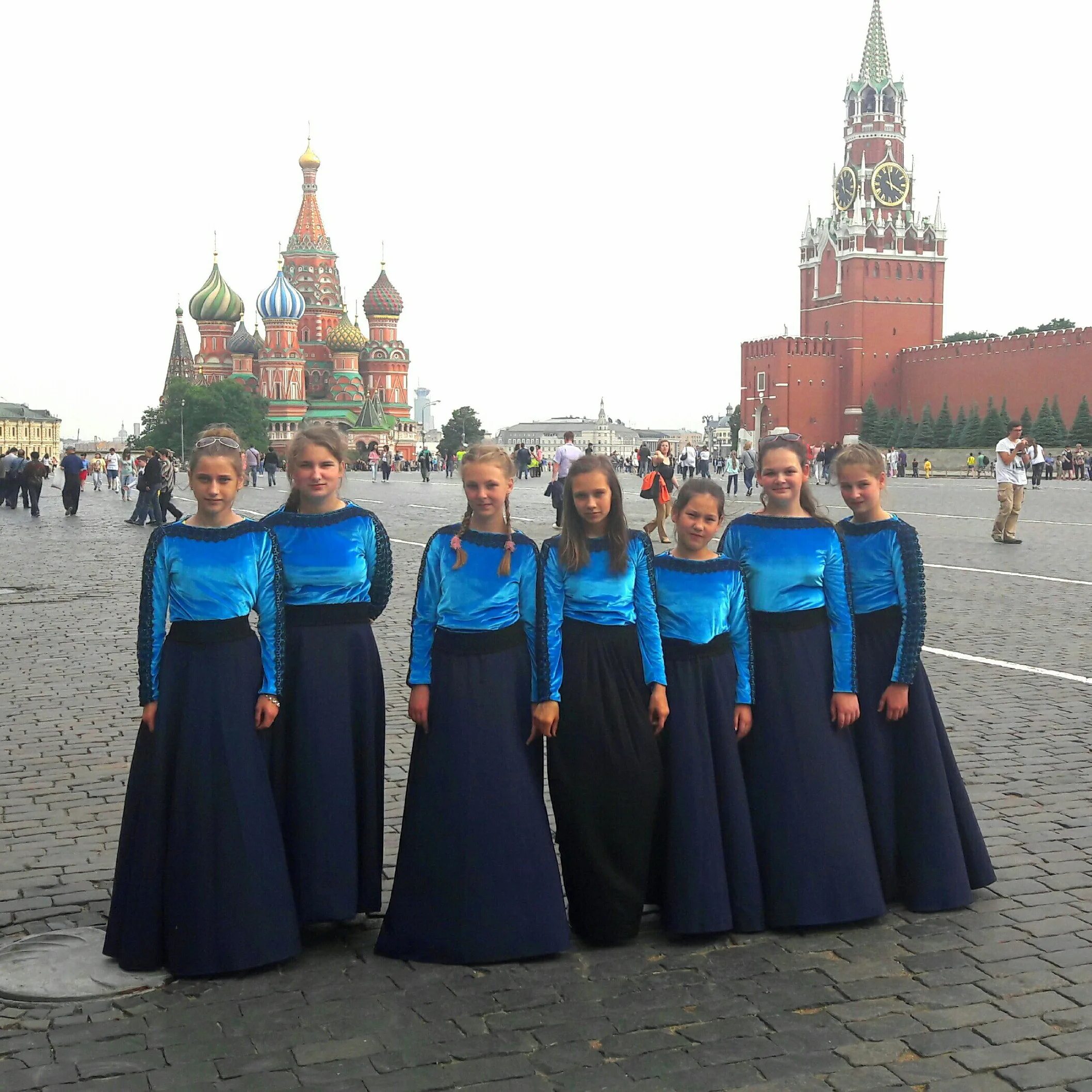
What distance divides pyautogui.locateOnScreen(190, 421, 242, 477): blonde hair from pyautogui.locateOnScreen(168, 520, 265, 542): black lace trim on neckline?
0.53 feet

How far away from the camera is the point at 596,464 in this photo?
3.53 m

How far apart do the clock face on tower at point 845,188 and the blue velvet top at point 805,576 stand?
275 ft

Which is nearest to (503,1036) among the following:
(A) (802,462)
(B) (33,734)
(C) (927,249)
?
(A) (802,462)

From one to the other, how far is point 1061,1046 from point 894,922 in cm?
83

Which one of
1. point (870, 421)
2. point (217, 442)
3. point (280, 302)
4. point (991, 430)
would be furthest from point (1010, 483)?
point (280, 302)

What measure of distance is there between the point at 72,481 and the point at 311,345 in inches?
2460

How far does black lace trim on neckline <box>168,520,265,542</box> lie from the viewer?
3459 millimetres

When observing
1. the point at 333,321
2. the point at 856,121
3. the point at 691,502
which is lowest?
the point at 691,502

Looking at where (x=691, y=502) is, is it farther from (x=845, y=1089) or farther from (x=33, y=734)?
(x=33, y=734)

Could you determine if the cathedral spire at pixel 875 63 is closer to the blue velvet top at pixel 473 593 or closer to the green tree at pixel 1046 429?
the green tree at pixel 1046 429

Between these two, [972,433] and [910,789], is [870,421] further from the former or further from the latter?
[910,789]

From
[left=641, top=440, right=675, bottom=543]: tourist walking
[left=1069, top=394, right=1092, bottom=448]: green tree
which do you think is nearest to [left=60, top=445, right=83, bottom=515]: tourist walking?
[left=641, top=440, right=675, bottom=543]: tourist walking

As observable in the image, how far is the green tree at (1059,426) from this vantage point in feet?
192

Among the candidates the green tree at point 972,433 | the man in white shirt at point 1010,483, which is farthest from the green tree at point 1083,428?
the man in white shirt at point 1010,483
